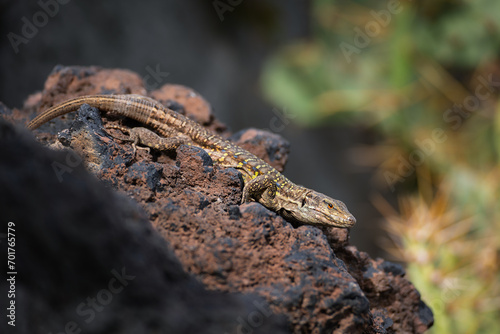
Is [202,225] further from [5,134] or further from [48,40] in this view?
[48,40]

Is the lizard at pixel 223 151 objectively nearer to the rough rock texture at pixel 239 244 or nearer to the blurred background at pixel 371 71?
the rough rock texture at pixel 239 244

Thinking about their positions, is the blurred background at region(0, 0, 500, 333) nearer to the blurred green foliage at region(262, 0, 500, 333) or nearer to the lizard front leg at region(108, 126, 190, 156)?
the blurred green foliage at region(262, 0, 500, 333)

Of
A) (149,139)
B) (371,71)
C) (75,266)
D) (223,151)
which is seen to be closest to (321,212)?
(223,151)

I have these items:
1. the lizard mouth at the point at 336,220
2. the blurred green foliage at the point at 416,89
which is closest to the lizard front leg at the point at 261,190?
the lizard mouth at the point at 336,220

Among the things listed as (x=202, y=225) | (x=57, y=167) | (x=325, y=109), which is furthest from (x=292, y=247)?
(x=325, y=109)

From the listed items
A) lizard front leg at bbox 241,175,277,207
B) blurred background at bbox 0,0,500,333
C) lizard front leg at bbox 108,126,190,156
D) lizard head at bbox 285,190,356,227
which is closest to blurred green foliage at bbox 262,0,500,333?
blurred background at bbox 0,0,500,333

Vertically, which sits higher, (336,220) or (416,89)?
(416,89)

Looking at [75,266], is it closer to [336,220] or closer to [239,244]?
[239,244]
